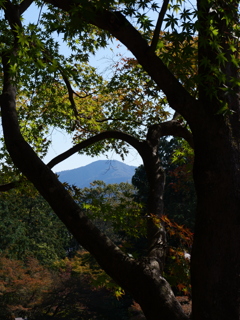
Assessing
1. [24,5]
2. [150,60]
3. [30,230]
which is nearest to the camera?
[150,60]

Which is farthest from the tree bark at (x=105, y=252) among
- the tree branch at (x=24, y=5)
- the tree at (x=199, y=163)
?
the tree branch at (x=24, y=5)

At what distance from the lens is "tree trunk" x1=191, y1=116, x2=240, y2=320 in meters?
2.72

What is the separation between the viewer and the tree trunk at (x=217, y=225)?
2719mm

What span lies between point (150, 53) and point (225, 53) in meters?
0.58

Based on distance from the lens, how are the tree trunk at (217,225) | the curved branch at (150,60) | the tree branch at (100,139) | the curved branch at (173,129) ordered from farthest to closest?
the curved branch at (173,129)
the tree branch at (100,139)
the curved branch at (150,60)
the tree trunk at (217,225)

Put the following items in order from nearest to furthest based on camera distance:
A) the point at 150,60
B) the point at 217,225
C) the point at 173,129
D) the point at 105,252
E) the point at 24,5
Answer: the point at 217,225 < the point at 105,252 < the point at 150,60 < the point at 173,129 < the point at 24,5

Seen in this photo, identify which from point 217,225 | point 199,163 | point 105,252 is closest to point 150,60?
point 199,163

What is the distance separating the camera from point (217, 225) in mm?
2799

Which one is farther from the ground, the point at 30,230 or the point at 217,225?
the point at 30,230

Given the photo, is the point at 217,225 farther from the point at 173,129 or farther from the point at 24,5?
the point at 24,5

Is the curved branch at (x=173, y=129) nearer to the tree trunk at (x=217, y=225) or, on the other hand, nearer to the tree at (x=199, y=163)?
the tree at (x=199, y=163)

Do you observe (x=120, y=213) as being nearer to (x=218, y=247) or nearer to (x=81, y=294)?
(x=218, y=247)

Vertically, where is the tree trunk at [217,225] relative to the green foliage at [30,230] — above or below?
below

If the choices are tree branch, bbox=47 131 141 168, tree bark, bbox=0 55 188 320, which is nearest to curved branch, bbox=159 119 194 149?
tree branch, bbox=47 131 141 168
